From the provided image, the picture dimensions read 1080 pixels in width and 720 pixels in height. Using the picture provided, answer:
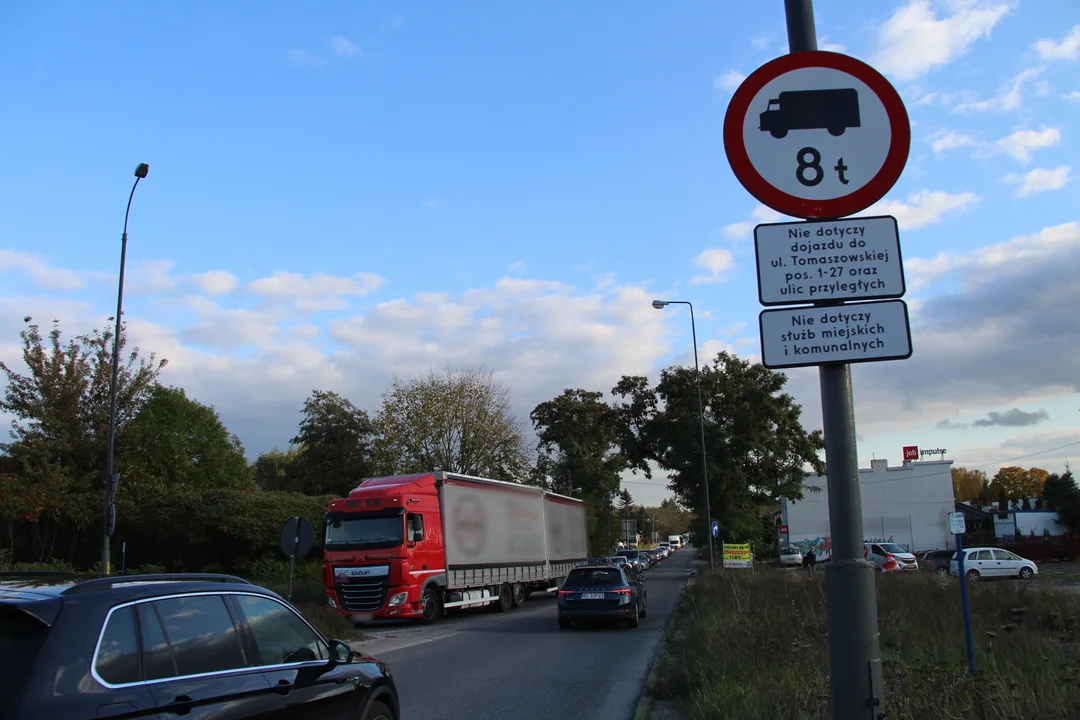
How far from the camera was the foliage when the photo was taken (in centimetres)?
12944

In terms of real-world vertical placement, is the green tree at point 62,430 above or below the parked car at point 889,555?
above

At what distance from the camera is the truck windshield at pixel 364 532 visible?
69.3 ft

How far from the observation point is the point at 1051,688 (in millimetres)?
5523

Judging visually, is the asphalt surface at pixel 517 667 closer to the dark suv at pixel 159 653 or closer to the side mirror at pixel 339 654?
the side mirror at pixel 339 654

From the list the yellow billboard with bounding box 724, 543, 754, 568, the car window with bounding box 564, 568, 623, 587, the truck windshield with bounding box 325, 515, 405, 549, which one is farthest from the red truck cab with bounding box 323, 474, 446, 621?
the yellow billboard with bounding box 724, 543, 754, 568

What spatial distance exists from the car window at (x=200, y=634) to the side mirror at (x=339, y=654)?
92 centimetres

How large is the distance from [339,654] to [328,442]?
63260mm

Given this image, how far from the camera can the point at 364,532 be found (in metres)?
21.5

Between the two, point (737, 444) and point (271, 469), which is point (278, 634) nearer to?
point (737, 444)

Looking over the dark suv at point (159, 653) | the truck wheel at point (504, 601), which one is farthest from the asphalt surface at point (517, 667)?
the truck wheel at point (504, 601)

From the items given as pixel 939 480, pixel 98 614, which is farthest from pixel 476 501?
pixel 939 480

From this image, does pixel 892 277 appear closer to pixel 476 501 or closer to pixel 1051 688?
pixel 1051 688

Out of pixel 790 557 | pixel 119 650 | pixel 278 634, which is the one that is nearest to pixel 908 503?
pixel 790 557

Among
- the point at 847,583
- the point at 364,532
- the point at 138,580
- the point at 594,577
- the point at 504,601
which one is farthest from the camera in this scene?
the point at 504,601
